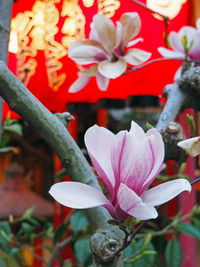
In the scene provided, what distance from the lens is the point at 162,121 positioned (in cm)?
46

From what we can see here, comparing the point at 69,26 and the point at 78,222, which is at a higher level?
the point at 69,26

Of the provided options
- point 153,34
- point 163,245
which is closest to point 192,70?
point 163,245

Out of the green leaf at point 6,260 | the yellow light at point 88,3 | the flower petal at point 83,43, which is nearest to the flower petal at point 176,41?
the flower petal at point 83,43

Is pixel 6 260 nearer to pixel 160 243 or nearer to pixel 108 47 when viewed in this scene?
pixel 108 47

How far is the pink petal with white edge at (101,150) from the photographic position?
0.31 metres

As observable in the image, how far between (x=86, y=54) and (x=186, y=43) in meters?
0.13

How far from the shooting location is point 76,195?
30cm

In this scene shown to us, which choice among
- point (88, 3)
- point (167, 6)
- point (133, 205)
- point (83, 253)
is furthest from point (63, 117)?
point (167, 6)

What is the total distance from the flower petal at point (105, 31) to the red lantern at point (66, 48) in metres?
0.84

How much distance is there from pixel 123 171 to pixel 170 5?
1.21 m

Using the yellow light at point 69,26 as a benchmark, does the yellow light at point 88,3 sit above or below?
above

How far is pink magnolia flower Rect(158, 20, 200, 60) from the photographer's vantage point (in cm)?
52

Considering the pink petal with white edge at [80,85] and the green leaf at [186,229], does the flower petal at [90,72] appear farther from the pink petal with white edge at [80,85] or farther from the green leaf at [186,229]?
the green leaf at [186,229]

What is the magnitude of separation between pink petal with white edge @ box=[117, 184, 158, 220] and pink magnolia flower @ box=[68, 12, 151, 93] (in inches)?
9.4
